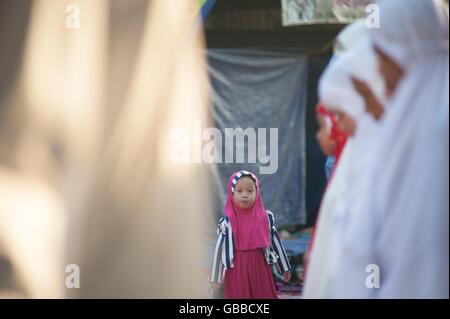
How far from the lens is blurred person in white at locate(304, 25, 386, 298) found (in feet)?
3.58

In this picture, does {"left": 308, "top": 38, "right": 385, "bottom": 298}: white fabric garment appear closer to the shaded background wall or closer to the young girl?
the young girl

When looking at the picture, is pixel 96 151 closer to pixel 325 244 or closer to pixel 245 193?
pixel 325 244

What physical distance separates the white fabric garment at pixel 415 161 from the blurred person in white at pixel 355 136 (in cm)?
4

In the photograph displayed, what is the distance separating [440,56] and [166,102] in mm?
910

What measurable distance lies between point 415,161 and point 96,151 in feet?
3.38

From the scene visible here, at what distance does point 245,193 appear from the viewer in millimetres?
3062

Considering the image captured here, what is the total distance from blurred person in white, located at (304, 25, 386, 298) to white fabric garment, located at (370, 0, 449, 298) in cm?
4

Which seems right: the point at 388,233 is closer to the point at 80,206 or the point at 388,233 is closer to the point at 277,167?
the point at 80,206

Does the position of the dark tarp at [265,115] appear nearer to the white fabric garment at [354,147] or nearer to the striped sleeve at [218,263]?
the striped sleeve at [218,263]

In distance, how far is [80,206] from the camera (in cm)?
165

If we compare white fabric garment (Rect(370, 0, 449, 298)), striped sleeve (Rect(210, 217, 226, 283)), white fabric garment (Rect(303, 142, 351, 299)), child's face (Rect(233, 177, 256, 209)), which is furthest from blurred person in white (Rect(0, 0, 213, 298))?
child's face (Rect(233, 177, 256, 209))

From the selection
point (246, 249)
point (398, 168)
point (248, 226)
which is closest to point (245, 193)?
point (248, 226)

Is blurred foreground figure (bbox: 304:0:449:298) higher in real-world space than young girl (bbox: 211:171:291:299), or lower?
higher
